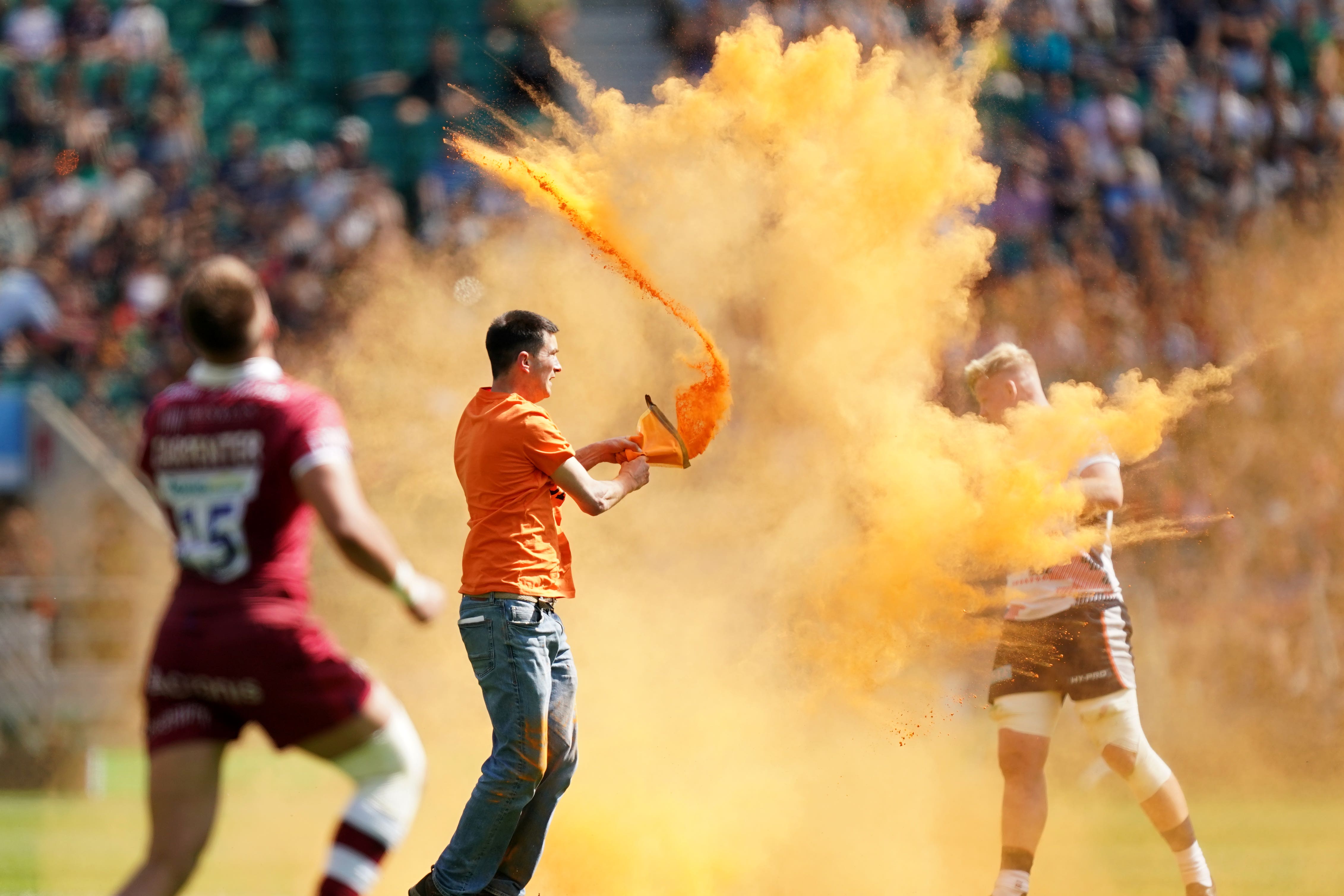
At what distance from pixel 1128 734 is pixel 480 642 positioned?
8.19ft

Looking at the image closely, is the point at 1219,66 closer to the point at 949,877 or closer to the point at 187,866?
the point at 949,877

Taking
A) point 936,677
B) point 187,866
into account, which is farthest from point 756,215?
point 187,866

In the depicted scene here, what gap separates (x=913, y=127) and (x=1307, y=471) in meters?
6.04

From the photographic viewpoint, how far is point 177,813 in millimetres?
3650

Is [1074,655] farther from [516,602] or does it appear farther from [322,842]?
[322,842]

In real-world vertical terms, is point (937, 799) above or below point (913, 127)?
below

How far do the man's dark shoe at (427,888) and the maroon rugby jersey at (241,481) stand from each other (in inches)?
70.2

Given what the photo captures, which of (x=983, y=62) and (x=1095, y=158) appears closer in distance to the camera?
(x=983, y=62)

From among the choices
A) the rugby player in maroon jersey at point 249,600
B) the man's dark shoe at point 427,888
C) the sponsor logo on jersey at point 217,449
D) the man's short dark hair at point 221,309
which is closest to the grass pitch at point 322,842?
the man's dark shoe at point 427,888

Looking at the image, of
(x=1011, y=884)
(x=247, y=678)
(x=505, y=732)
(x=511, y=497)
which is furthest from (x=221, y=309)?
(x=1011, y=884)

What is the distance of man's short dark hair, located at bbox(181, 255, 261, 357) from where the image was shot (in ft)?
12.3

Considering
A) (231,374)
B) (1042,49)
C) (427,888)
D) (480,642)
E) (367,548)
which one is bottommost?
(427,888)

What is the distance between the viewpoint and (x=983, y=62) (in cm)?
782

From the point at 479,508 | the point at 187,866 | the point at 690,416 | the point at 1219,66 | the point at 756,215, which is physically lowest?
the point at 187,866
